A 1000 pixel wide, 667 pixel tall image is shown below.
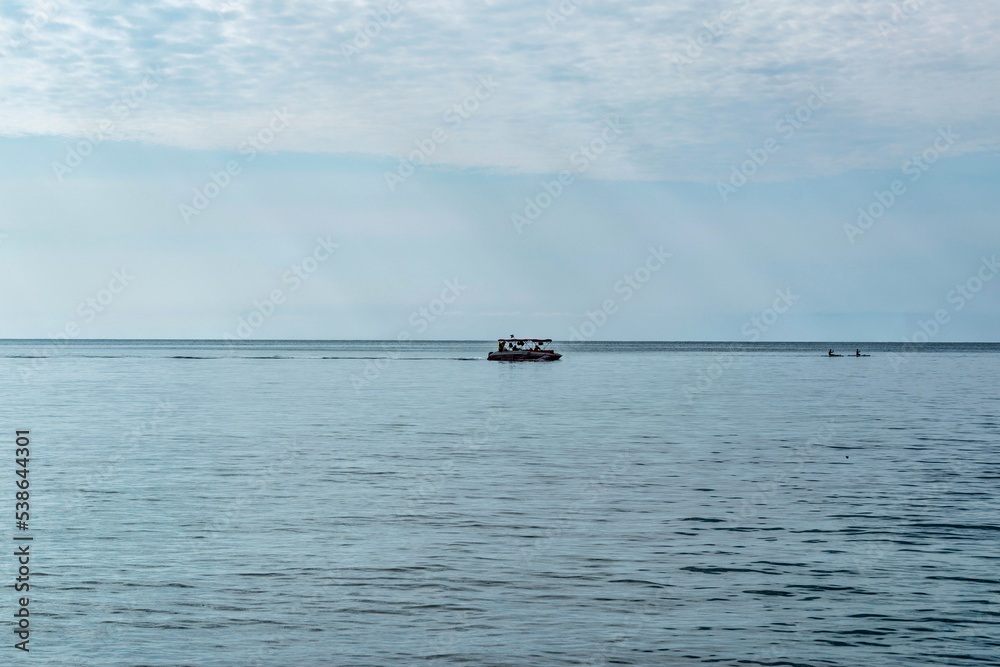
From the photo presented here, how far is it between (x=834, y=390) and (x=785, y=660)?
6749 cm

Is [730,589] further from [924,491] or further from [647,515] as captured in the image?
[924,491]

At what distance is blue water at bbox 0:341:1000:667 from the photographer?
1301 cm

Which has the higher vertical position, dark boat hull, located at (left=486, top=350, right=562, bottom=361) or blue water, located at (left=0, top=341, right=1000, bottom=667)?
dark boat hull, located at (left=486, top=350, right=562, bottom=361)

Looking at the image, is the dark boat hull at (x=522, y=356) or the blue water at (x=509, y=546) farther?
the dark boat hull at (x=522, y=356)

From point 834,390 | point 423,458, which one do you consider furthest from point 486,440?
point 834,390

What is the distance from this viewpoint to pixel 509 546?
18.4 metres

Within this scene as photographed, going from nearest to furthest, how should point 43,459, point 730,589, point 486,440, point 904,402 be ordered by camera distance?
1. point 730,589
2. point 43,459
3. point 486,440
4. point 904,402

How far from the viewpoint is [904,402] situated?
6172 cm

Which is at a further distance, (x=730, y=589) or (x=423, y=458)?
(x=423, y=458)

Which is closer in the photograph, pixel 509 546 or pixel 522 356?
pixel 509 546

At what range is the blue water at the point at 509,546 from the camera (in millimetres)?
13008

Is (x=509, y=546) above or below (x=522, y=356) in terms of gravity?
below

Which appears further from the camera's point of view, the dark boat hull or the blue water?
the dark boat hull

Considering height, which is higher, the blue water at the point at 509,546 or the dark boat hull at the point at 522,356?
the dark boat hull at the point at 522,356
